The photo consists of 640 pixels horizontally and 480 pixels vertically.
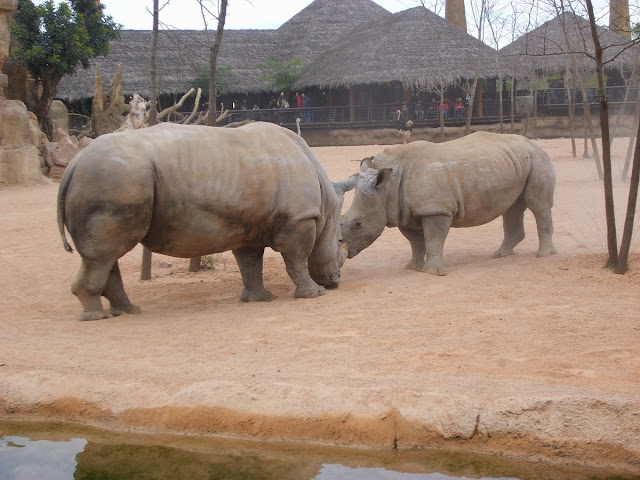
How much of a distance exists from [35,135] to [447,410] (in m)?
15.3

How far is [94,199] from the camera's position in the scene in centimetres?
630

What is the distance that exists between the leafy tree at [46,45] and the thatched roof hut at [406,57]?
1133 cm

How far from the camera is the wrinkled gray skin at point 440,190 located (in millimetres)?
8508

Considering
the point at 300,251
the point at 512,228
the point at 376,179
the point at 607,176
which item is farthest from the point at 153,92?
the point at 607,176

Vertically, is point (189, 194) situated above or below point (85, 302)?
above

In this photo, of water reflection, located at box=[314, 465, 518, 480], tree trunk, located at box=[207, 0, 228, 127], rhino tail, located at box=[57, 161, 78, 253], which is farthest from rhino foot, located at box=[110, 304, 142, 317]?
water reflection, located at box=[314, 465, 518, 480]

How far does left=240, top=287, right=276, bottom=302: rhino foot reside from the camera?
7.60 meters

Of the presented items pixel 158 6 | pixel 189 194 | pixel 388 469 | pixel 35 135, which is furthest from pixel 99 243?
pixel 35 135

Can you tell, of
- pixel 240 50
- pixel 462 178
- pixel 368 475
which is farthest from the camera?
pixel 240 50

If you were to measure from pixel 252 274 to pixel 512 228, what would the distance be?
3.35 meters

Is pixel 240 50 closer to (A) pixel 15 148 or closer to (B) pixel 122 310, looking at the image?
(A) pixel 15 148

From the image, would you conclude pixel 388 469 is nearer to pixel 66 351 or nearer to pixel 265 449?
pixel 265 449

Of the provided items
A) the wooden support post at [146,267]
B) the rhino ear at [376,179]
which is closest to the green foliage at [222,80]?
the wooden support post at [146,267]

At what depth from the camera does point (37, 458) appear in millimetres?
4457
